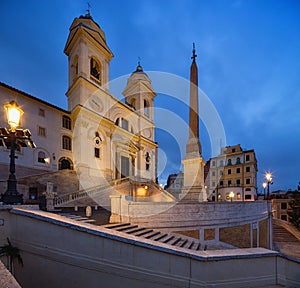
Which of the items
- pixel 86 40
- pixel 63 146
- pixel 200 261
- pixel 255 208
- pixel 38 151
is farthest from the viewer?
pixel 86 40

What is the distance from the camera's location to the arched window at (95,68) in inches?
974

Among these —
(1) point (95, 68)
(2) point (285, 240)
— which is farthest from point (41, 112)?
(2) point (285, 240)

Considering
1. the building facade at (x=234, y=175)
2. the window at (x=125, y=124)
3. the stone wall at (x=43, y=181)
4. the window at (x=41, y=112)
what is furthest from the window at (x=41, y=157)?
the building facade at (x=234, y=175)

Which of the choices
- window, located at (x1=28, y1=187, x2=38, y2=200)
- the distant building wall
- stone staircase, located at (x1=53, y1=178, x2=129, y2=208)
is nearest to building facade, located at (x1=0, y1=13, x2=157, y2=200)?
window, located at (x1=28, y1=187, x2=38, y2=200)

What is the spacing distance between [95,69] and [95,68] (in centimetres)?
22

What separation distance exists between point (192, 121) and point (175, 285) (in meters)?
13.4

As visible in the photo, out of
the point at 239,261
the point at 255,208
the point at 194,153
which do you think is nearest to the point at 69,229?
the point at 239,261

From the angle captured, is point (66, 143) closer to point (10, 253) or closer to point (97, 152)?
point (97, 152)

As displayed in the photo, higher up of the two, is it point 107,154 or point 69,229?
point 107,154

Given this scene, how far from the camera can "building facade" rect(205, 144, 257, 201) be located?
41531mm

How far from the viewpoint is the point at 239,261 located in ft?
14.5

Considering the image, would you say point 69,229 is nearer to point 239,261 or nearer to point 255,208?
point 239,261

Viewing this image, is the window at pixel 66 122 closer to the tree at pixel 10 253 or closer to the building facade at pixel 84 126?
the building facade at pixel 84 126

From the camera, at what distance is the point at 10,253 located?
459 cm
